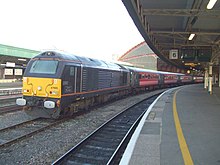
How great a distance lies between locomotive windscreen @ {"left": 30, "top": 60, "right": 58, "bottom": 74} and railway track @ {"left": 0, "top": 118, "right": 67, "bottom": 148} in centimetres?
217

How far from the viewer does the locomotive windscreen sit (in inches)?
408

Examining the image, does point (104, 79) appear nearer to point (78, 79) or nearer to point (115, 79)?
point (115, 79)

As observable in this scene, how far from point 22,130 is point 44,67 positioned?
288 centimetres

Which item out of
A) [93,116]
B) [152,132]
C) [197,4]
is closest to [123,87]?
[93,116]

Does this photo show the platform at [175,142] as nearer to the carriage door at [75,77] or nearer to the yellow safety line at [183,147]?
the yellow safety line at [183,147]

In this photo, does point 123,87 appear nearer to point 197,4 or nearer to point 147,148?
point 197,4

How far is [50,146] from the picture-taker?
292 inches

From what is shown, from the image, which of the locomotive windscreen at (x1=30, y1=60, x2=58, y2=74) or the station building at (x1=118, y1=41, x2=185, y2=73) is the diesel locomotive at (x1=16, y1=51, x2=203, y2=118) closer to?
the locomotive windscreen at (x1=30, y1=60, x2=58, y2=74)

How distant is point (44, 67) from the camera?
10.6m

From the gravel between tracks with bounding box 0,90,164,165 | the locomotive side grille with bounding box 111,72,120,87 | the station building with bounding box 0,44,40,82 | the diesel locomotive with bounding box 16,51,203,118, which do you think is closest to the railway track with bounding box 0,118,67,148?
the gravel between tracks with bounding box 0,90,164,165

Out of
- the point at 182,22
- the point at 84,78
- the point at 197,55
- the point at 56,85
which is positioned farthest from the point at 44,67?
the point at 197,55

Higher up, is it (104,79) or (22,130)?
(104,79)

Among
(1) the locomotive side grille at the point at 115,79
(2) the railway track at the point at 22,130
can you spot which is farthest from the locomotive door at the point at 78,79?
(1) the locomotive side grille at the point at 115,79

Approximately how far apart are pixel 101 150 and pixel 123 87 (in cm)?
1370
